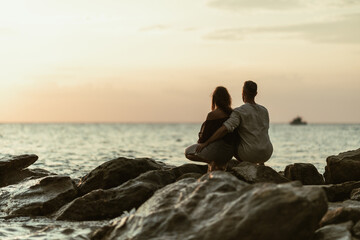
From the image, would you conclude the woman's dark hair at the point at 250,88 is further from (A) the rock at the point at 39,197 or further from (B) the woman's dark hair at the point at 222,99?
(A) the rock at the point at 39,197

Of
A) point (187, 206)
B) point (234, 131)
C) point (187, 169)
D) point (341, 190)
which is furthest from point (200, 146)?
point (187, 206)

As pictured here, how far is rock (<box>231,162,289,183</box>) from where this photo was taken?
10.0 meters

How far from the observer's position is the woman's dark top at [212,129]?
11.0 metres

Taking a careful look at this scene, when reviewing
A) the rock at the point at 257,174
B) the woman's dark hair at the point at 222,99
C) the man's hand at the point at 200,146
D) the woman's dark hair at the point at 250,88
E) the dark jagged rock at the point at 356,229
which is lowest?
the dark jagged rock at the point at 356,229

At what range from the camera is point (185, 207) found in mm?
7059

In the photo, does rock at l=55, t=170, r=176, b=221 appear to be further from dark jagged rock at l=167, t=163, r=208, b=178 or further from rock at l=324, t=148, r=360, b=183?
rock at l=324, t=148, r=360, b=183

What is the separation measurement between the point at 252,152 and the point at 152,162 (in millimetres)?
2608

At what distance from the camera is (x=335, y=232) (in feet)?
23.6

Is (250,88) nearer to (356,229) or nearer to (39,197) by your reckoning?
(356,229)

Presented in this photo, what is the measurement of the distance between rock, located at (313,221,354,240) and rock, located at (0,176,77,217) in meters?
5.48

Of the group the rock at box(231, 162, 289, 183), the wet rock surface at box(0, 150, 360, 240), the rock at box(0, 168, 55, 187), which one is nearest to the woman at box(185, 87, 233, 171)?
the wet rock surface at box(0, 150, 360, 240)

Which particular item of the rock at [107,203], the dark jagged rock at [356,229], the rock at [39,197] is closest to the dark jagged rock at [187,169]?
the rock at [107,203]

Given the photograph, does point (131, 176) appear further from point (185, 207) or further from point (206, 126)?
point (185, 207)

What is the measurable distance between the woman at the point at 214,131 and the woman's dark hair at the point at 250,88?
40cm
